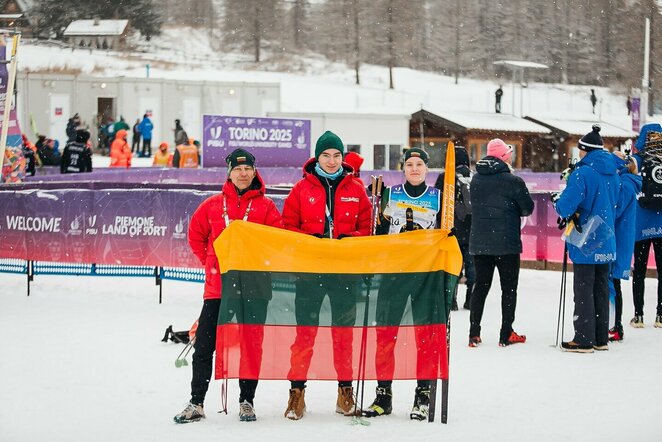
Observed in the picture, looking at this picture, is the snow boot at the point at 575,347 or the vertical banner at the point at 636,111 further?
A: the vertical banner at the point at 636,111

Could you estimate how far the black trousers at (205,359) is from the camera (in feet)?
22.1

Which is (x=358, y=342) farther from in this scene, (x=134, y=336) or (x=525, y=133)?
(x=525, y=133)

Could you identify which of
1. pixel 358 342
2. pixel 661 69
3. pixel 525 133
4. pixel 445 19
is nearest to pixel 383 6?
pixel 445 19

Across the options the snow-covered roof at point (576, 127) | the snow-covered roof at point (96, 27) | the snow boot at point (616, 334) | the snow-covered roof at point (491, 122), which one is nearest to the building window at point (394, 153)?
the snow-covered roof at point (491, 122)

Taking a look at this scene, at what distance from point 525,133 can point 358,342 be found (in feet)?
155

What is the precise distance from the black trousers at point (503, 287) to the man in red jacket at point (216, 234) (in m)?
3.31

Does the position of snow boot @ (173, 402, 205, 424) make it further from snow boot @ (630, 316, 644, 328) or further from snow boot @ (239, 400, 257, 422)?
snow boot @ (630, 316, 644, 328)

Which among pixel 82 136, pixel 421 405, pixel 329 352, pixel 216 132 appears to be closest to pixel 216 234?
pixel 329 352

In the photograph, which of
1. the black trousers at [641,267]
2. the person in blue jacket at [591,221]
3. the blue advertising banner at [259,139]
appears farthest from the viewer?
the blue advertising banner at [259,139]

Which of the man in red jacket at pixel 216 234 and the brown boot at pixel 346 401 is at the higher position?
the man in red jacket at pixel 216 234

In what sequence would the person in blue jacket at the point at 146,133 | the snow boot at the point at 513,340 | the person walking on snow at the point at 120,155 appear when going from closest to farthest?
→ the snow boot at the point at 513,340 < the person walking on snow at the point at 120,155 < the person in blue jacket at the point at 146,133

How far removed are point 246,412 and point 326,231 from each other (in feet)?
4.22

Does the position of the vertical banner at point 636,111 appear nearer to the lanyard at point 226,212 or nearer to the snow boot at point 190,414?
the lanyard at point 226,212

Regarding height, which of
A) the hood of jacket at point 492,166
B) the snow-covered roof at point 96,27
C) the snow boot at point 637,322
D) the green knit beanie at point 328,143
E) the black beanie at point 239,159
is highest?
the snow-covered roof at point 96,27
